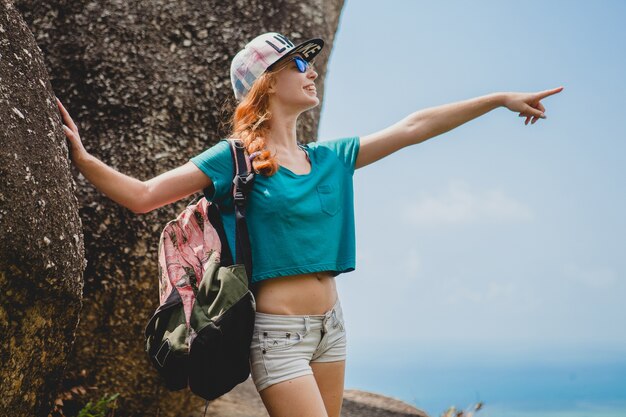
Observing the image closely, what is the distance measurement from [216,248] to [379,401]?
4.94m

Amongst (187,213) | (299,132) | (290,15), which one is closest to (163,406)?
(299,132)

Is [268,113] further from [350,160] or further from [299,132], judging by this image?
[299,132]

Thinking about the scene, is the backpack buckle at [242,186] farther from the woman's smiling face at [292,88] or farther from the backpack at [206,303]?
the woman's smiling face at [292,88]

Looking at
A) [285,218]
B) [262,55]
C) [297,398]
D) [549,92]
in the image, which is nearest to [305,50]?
[262,55]

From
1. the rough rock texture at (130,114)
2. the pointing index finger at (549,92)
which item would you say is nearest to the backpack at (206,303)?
the pointing index finger at (549,92)

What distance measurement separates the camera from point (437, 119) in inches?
153

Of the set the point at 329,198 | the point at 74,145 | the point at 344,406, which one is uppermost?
the point at 74,145

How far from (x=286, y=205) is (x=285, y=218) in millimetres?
56

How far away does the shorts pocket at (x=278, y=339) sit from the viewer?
317cm

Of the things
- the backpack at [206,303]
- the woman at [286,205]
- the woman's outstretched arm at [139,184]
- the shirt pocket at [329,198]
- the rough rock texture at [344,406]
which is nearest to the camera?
the backpack at [206,303]

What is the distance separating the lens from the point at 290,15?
5977 millimetres

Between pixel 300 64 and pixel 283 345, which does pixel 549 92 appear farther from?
pixel 283 345

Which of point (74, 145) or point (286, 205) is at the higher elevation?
point (74, 145)

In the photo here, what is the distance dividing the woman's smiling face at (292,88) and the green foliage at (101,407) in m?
2.74
